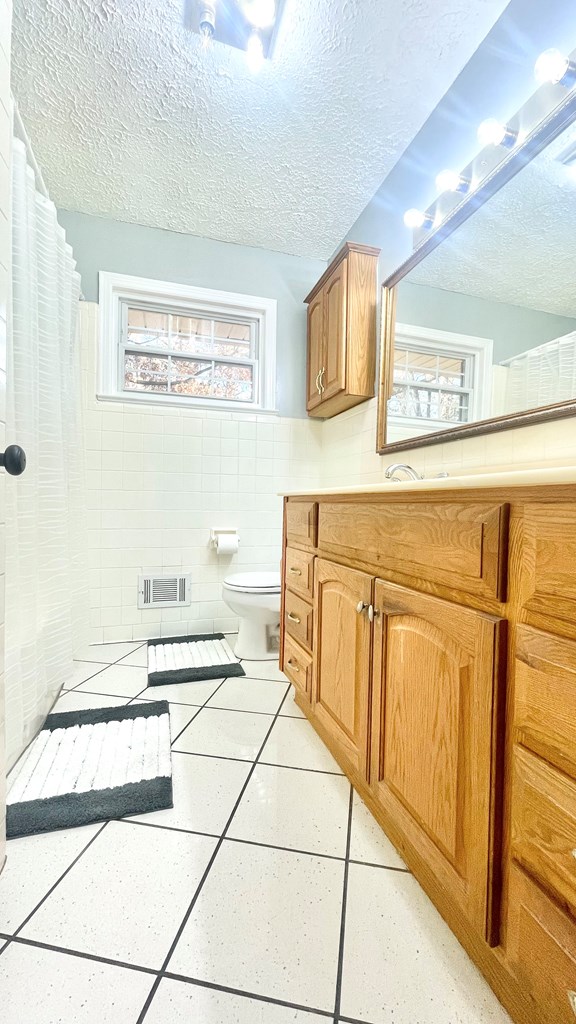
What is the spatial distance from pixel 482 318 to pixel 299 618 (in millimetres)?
1194

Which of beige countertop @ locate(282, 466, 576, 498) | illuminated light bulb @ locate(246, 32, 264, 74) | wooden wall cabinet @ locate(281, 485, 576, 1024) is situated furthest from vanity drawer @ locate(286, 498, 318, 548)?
illuminated light bulb @ locate(246, 32, 264, 74)

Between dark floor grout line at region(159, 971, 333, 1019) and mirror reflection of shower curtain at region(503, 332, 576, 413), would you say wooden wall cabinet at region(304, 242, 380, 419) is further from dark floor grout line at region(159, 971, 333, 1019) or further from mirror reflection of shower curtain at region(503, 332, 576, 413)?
dark floor grout line at region(159, 971, 333, 1019)

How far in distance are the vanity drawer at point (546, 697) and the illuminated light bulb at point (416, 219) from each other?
1642 millimetres

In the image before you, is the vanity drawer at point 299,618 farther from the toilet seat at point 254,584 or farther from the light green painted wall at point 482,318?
the light green painted wall at point 482,318

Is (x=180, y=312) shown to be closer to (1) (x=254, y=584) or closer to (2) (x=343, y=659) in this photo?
(1) (x=254, y=584)

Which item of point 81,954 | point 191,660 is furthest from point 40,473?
point 81,954

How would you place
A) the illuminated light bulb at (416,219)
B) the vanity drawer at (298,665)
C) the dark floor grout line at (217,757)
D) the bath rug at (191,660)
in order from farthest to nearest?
1. the bath rug at (191,660)
2. the illuminated light bulb at (416,219)
3. the vanity drawer at (298,665)
4. the dark floor grout line at (217,757)

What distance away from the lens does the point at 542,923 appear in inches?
21.0

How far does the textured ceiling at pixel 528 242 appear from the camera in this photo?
108 cm

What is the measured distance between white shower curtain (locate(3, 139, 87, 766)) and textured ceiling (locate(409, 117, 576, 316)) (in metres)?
1.51

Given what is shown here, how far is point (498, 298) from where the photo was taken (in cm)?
128

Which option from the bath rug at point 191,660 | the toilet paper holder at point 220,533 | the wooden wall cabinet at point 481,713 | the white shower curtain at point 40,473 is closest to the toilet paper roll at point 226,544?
the toilet paper holder at point 220,533

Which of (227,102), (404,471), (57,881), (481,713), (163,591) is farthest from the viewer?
(163,591)

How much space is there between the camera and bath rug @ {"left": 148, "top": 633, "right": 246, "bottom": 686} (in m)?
1.82
